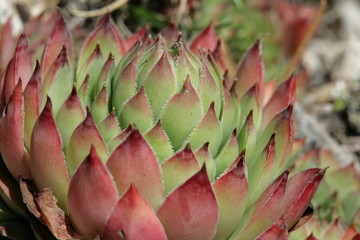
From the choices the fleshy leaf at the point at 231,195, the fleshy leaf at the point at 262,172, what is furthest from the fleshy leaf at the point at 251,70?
the fleshy leaf at the point at 231,195

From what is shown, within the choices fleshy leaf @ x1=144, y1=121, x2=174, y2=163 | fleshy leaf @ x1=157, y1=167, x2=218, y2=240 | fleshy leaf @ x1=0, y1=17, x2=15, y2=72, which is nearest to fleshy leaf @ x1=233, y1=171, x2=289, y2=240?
fleshy leaf @ x1=157, y1=167, x2=218, y2=240

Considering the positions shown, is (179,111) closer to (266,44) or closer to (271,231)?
(271,231)

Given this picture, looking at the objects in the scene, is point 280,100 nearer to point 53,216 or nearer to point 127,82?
point 127,82

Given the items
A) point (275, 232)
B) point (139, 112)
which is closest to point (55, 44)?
point (139, 112)

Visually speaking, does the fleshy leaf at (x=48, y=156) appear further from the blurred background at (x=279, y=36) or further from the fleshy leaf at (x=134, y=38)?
the blurred background at (x=279, y=36)

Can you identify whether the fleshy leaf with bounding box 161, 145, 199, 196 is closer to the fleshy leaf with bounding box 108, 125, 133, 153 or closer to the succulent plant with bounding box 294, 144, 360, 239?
the fleshy leaf with bounding box 108, 125, 133, 153

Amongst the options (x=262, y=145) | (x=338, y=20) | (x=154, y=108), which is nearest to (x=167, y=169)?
(x=154, y=108)
